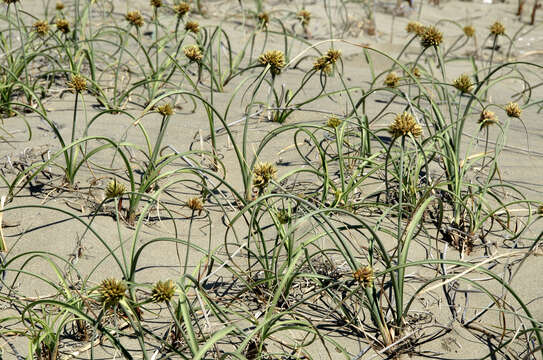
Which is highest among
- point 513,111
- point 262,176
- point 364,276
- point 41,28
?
point 41,28

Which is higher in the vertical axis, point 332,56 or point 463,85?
point 332,56

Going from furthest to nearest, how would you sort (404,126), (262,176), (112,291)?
(262,176) < (404,126) < (112,291)

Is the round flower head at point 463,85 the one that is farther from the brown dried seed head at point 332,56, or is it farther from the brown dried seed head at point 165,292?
the brown dried seed head at point 165,292

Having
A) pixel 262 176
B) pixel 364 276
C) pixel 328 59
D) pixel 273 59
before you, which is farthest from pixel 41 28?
pixel 364 276

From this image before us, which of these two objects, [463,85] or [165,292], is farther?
[463,85]

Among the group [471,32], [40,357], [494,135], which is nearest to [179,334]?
[40,357]

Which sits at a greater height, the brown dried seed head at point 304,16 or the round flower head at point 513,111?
the brown dried seed head at point 304,16

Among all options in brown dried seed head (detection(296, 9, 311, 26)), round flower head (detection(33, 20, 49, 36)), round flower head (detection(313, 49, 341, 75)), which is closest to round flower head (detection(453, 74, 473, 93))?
round flower head (detection(313, 49, 341, 75))

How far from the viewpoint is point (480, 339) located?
1.65m

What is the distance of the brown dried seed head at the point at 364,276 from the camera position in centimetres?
151

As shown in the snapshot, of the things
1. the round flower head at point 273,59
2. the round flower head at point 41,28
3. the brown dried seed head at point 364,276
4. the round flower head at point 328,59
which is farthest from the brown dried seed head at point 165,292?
the round flower head at point 41,28

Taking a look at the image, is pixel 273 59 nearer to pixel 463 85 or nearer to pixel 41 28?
pixel 463 85

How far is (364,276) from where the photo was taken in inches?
59.4

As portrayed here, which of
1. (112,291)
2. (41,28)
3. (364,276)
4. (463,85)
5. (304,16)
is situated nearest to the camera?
(112,291)
